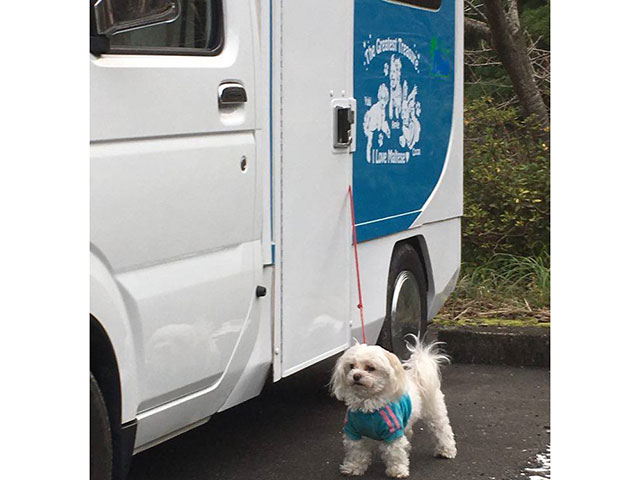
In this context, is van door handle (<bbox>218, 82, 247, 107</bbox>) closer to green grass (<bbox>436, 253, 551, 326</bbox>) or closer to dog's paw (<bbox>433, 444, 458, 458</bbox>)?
dog's paw (<bbox>433, 444, 458, 458</bbox>)

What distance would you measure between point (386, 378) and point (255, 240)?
0.92 meters

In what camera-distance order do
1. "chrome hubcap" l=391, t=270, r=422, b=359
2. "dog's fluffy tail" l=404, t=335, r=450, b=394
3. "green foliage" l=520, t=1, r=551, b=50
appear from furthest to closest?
"green foliage" l=520, t=1, r=551, b=50, "chrome hubcap" l=391, t=270, r=422, b=359, "dog's fluffy tail" l=404, t=335, r=450, b=394

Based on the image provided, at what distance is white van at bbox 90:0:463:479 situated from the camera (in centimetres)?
344

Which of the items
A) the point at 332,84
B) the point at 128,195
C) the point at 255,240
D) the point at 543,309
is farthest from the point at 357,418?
the point at 543,309

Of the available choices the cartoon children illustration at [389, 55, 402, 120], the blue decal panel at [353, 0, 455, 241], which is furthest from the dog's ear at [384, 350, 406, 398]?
the cartoon children illustration at [389, 55, 402, 120]

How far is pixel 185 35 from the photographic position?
12.8 ft

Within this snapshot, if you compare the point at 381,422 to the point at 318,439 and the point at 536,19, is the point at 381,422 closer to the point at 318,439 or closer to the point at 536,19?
the point at 318,439

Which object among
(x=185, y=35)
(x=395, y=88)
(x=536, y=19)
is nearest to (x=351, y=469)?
(x=395, y=88)

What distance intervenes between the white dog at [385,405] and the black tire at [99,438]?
1423mm

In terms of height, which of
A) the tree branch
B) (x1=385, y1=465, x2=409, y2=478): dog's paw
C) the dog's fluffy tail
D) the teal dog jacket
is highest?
the tree branch

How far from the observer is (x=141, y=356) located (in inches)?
142

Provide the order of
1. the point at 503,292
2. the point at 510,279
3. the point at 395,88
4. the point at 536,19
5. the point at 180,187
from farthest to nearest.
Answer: the point at 536,19
the point at 510,279
the point at 503,292
the point at 395,88
the point at 180,187

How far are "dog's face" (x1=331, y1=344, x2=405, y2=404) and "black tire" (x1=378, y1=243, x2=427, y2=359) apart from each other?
1127mm

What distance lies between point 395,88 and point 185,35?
2025 mm
